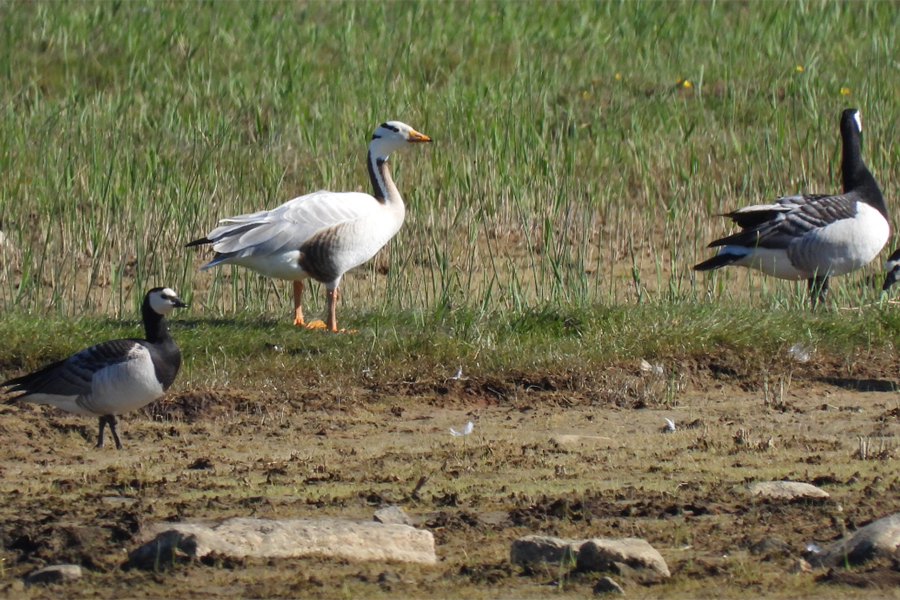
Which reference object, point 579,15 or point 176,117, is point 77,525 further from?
point 579,15

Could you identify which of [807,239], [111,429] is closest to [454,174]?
[807,239]

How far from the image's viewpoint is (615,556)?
398 cm

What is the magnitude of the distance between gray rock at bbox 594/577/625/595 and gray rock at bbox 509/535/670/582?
0.13 m

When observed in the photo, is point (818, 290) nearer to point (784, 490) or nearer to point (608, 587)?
point (784, 490)

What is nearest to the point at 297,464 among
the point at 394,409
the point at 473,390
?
the point at 394,409

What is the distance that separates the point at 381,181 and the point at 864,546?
20.4 feet

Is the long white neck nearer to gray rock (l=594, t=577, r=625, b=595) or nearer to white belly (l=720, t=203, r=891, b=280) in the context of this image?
white belly (l=720, t=203, r=891, b=280)

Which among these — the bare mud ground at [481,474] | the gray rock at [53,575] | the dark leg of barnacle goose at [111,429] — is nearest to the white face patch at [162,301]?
the bare mud ground at [481,474]

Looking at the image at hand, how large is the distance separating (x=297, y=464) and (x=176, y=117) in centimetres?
584

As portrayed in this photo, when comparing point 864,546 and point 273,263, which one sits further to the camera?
point 273,263

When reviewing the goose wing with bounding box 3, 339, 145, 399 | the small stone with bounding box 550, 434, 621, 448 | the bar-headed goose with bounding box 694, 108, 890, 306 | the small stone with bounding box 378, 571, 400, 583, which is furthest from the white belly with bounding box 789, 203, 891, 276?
the small stone with bounding box 378, 571, 400, 583

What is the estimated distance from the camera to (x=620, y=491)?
16.6ft

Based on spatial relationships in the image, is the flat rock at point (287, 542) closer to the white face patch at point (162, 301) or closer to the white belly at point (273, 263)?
the white face patch at point (162, 301)

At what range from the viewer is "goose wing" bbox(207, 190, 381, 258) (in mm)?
8469
